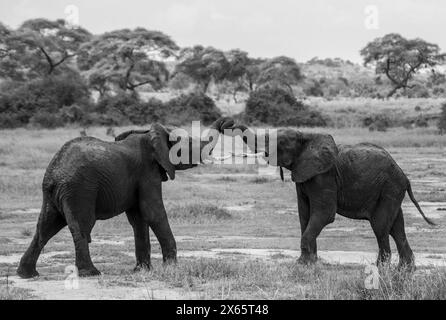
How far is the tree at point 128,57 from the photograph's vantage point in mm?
54359

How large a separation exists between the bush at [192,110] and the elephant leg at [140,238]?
3446 cm

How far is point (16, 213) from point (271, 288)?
10.2 metres

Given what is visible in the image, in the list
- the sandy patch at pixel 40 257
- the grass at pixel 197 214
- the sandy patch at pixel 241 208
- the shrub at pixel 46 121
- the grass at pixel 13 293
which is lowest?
the sandy patch at pixel 241 208

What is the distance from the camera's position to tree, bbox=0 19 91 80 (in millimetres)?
52125

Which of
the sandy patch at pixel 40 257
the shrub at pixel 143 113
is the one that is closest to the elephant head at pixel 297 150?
the sandy patch at pixel 40 257

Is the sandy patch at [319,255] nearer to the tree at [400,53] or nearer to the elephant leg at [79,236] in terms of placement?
the elephant leg at [79,236]

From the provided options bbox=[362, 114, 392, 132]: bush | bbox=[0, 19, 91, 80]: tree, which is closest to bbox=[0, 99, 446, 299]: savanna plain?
bbox=[362, 114, 392, 132]: bush

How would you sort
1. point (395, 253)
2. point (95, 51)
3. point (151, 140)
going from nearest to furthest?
point (151, 140)
point (395, 253)
point (95, 51)

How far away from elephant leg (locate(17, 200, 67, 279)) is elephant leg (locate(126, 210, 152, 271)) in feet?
3.07

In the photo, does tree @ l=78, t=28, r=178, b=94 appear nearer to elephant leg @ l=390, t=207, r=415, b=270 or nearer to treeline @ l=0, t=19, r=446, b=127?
treeline @ l=0, t=19, r=446, b=127

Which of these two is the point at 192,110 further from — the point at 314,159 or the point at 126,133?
the point at 314,159

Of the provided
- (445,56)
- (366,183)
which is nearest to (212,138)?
(366,183)
